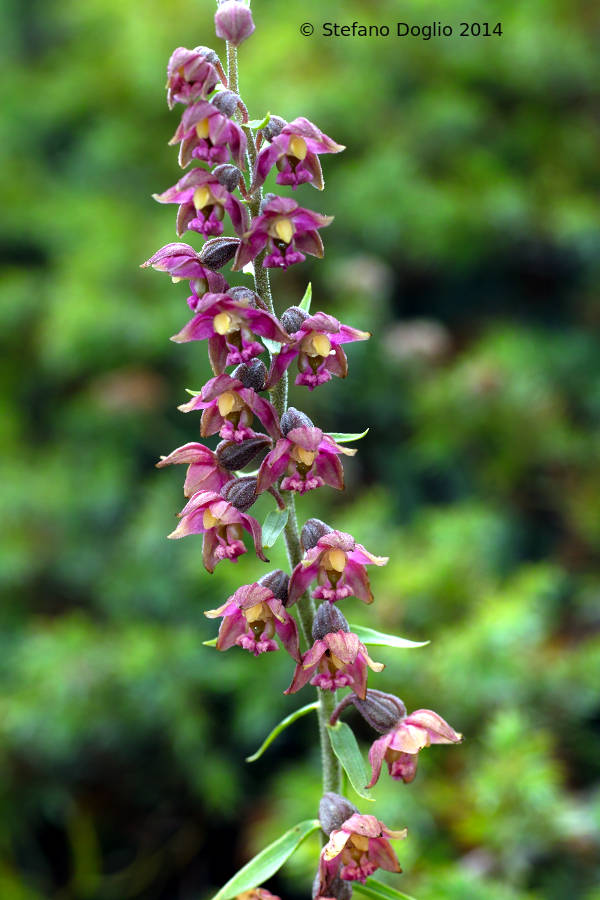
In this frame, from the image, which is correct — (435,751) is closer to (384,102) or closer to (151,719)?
(151,719)

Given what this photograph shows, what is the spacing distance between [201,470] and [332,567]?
0.21m

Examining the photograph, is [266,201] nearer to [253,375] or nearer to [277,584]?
[253,375]

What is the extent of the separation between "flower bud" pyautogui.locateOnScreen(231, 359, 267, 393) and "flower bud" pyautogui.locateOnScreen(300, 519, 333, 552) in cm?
19

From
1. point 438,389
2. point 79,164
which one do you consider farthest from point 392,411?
point 79,164

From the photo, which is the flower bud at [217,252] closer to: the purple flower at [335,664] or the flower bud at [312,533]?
the flower bud at [312,533]

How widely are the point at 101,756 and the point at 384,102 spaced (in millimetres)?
2534

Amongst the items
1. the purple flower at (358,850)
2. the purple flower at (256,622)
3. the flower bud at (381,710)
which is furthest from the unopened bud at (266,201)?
the purple flower at (358,850)

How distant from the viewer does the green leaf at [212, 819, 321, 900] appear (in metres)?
1.08

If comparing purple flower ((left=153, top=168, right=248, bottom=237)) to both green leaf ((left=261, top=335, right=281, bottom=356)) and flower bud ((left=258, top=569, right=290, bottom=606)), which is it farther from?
flower bud ((left=258, top=569, right=290, bottom=606))

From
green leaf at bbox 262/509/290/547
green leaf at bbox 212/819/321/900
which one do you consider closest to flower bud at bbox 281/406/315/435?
green leaf at bbox 262/509/290/547

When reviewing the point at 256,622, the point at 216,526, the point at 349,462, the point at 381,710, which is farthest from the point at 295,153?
the point at 349,462

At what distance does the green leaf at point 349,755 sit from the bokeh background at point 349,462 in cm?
56

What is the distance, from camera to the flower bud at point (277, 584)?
106 cm

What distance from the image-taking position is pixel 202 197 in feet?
3.16
